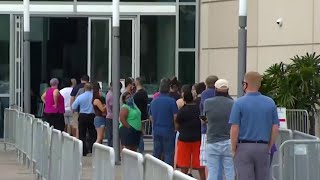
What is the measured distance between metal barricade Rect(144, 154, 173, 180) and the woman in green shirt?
9.83 metres

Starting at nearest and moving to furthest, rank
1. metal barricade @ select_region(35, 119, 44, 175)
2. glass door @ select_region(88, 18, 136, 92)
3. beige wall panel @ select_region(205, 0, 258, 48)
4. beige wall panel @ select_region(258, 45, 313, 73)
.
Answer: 1. metal barricade @ select_region(35, 119, 44, 175)
2. beige wall panel @ select_region(258, 45, 313, 73)
3. beige wall panel @ select_region(205, 0, 258, 48)
4. glass door @ select_region(88, 18, 136, 92)

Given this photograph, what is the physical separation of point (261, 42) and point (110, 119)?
6341mm

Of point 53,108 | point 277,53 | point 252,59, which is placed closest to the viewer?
point 53,108

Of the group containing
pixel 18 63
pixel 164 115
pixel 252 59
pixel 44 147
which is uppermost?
pixel 252 59

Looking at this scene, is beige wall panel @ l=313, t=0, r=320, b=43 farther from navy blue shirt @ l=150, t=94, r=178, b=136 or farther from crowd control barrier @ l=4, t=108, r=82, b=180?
navy blue shirt @ l=150, t=94, r=178, b=136

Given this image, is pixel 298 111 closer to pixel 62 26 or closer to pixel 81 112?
pixel 81 112

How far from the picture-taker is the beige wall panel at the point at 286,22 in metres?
23.9

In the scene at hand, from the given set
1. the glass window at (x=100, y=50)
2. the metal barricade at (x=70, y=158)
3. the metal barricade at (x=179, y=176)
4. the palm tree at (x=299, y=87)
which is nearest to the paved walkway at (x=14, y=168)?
the metal barricade at (x=70, y=158)

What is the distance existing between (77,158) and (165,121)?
5.41m

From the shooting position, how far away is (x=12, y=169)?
19266 mm

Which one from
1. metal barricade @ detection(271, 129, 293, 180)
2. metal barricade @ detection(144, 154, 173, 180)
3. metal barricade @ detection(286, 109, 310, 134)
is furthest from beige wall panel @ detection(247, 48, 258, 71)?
metal barricade @ detection(144, 154, 173, 180)

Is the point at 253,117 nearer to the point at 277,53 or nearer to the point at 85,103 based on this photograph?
the point at 85,103

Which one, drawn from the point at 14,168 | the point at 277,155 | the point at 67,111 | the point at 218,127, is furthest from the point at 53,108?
the point at 218,127

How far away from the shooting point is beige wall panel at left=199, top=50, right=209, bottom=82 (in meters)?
27.8
